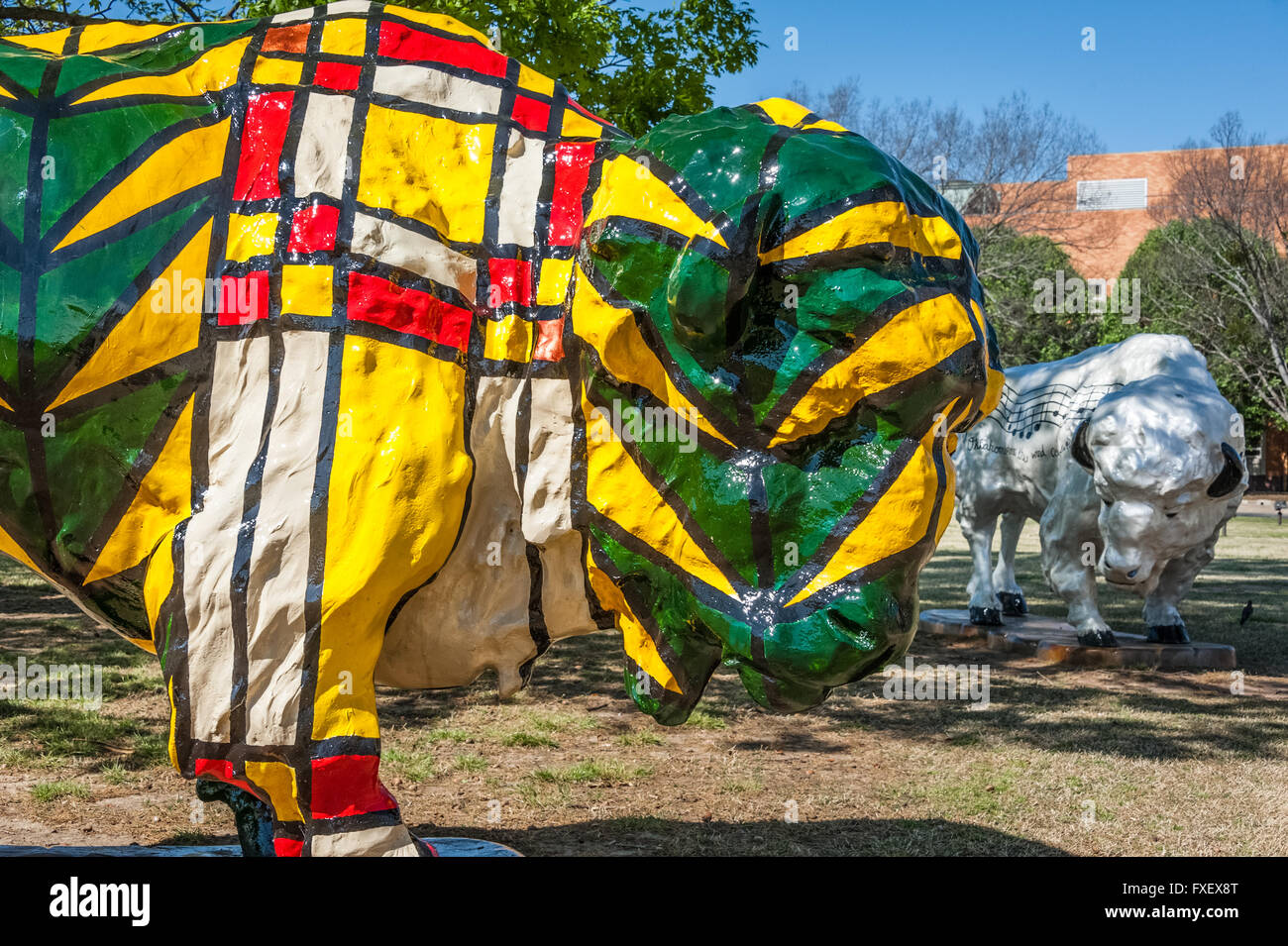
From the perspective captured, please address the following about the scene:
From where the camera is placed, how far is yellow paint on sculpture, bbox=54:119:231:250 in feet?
7.62

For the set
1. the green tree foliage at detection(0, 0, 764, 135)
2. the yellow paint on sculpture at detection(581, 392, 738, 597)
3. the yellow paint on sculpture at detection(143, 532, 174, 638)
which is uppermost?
the green tree foliage at detection(0, 0, 764, 135)

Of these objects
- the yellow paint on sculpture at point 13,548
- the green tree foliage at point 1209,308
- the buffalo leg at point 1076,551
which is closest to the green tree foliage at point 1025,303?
the green tree foliage at point 1209,308

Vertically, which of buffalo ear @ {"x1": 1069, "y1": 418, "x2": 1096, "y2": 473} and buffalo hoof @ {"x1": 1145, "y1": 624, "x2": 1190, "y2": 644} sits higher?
buffalo ear @ {"x1": 1069, "y1": 418, "x2": 1096, "y2": 473}

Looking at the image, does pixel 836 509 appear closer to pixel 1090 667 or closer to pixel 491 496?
pixel 491 496

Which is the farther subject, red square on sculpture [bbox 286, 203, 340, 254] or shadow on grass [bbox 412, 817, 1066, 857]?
shadow on grass [bbox 412, 817, 1066, 857]

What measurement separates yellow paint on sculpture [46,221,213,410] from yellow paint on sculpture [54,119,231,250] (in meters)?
0.12

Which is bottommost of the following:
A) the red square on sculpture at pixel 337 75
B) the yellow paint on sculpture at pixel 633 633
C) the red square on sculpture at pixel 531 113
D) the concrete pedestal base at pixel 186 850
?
the concrete pedestal base at pixel 186 850

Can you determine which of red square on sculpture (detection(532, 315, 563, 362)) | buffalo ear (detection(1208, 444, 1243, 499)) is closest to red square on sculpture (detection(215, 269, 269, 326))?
→ red square on sculpture (detection(532, 315, 563, 362))

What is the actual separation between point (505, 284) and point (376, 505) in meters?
0.55

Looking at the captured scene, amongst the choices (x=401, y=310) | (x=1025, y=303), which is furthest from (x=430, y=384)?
(x=1025, y=303)

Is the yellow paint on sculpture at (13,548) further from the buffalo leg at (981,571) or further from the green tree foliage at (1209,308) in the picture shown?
the green tree foliage at (1209,308)

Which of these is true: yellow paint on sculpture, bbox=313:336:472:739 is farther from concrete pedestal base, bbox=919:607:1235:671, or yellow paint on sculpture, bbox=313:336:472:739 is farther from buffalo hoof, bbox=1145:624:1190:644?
buffalo hoof, bbox=1145:624:1190:644

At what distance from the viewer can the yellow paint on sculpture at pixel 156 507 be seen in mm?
2246
